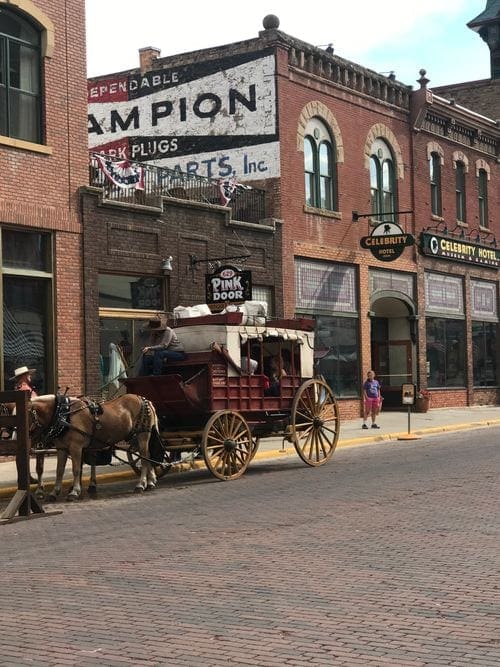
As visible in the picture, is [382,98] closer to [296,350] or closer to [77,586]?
[296,350]

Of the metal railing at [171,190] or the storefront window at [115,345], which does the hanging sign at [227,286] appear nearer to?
the storefront window at [115,345]

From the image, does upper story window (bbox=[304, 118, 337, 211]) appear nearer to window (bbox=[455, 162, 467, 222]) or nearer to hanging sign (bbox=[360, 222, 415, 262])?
hanging sign (bbox=[360, 222, 415, 262])

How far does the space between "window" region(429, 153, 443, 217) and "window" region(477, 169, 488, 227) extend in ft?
11.3

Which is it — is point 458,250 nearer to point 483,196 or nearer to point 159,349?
point 483,196

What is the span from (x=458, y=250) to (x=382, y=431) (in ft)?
40.3

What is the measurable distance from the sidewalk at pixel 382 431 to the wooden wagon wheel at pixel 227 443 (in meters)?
1.83

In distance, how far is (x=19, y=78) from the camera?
63.2ft

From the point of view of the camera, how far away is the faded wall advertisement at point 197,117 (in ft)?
87.9

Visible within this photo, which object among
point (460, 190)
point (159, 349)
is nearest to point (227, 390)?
point (159, 349)

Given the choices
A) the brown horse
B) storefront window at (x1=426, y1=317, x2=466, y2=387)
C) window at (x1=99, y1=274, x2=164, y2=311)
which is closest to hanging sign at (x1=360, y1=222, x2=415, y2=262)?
storefront window at (x1=426, y1=317, x2=466, y2=387)

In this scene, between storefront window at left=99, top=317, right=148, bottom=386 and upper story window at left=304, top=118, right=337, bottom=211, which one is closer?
storefront window at left=99, top=317, right=148, bottom=386

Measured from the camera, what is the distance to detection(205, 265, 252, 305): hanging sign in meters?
21.8

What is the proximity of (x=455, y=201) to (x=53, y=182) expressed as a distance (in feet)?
63.6

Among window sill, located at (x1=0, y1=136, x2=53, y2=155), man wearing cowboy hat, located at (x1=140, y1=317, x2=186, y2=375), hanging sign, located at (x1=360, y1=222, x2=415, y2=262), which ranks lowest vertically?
man wearing cowboy hat, located at (x1=140, y1=317, x2=186, y2=375)
